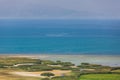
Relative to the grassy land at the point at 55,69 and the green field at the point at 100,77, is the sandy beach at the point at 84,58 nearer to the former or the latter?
the grassy land at the point at 55,69

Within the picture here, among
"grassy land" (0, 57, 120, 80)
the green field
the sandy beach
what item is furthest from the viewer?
the sandy beach

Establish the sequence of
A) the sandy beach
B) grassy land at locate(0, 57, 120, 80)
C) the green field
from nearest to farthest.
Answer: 1. the green field
2. grassy land at locate(0, 57, 120, 80)
3. the sandy beach

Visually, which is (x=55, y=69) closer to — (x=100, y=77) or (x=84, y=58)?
(x=100, y=77)

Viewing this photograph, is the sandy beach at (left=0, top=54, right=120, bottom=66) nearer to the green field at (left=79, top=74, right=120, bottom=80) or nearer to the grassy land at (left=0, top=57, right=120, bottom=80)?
the grassy land at (left=0, top=57, right=120, bottom=80)

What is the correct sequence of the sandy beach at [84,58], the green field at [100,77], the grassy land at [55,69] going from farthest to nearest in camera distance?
the sandy beach at [84,58] < the grassy land at [55,69] < the green field at [100,77]

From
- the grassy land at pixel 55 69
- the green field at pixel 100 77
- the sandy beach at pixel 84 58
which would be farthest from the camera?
the sandy beach at pixel 84 58

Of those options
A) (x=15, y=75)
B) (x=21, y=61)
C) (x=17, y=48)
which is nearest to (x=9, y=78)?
(x=15, y=75)

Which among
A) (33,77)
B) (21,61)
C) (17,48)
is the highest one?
(17,48)

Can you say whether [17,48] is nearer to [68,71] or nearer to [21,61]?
[21,61]

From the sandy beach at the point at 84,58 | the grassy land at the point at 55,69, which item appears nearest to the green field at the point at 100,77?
the grassy land at the point at 55,69

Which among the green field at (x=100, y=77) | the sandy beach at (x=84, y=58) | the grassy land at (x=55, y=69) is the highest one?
the sandy beach at (x=84, y=58)

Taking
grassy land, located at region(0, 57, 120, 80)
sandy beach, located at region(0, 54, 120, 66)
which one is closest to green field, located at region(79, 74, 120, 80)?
grassy land, located at region(0, 57, 120, 80)
